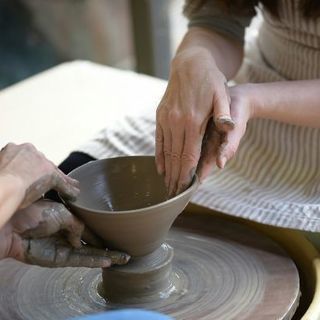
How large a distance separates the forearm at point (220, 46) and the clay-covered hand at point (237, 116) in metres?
0.28

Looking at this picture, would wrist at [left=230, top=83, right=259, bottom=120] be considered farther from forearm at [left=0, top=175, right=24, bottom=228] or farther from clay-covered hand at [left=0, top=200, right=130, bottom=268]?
forearm at [left=0, top=175, right=24, bottom=228]

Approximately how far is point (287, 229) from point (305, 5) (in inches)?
19.7

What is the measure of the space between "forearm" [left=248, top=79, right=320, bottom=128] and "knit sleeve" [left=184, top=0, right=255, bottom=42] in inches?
12.5

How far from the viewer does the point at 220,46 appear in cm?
185

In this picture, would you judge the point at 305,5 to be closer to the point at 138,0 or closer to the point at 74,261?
the point at 74,261

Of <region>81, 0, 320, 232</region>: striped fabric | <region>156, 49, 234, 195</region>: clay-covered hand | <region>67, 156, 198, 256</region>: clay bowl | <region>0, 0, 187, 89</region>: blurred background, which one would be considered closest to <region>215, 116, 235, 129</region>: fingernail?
<region>156, 49, 234, 195</region>: clay-covered hand

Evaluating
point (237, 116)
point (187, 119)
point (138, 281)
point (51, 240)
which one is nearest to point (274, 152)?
point (237, 116)

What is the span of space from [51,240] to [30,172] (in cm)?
16

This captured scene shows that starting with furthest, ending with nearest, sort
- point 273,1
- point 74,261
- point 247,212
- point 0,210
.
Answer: point 273,1, point 247,212, point 74,261, point 0,210

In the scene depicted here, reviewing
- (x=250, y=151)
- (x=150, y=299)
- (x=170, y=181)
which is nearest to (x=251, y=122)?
(x=250, y=151)

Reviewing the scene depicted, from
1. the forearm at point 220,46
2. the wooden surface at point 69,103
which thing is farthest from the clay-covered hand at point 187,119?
the wooden surface at point 69,103

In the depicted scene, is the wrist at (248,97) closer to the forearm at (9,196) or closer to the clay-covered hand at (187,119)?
the clay-covered hand at (187,119)

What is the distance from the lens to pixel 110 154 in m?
1.77

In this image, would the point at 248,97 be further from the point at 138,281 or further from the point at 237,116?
the point at 138,281
